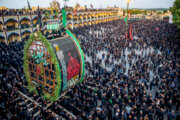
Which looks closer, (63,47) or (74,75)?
(63,47)

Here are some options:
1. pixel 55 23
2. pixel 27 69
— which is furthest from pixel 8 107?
pixel 55 23

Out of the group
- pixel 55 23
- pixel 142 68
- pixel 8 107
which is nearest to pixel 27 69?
pixel 8 107

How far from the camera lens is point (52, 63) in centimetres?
942

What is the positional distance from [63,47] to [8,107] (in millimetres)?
5830

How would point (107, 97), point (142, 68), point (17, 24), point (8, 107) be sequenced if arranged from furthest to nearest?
point (17, 24) < point (142, 68) < point (107, 97) < point (8, 107)

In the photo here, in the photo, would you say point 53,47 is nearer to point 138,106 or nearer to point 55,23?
point 55,23

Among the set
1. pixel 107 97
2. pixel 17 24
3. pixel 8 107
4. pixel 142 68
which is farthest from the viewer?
pixel 17 24

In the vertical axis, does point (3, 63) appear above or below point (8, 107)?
above

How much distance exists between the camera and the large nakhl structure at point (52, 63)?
917 cm

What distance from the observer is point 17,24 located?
95.4 ft

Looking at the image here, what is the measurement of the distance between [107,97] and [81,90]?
216 centimetres

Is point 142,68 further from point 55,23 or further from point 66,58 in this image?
point 55,23

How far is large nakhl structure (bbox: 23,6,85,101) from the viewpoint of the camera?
917 cm

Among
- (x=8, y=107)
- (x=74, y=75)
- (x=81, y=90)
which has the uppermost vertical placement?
(x=74, y=75)
